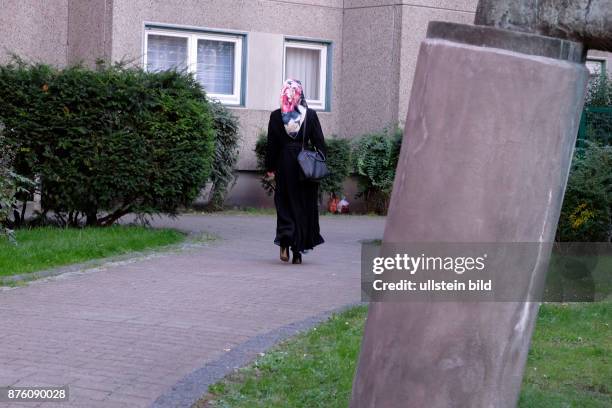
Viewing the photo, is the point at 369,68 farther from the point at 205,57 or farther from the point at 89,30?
the point at 89,30

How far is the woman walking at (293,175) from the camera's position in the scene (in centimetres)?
1067

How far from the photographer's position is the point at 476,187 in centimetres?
393

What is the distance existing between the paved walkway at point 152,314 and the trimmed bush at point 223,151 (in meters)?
4.39

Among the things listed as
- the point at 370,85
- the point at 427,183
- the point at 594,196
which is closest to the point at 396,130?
the point at 370,85

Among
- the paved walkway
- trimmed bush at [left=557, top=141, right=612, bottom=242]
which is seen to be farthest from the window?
trimmed bush at [left=557, top=141, right=612, bottom=242]

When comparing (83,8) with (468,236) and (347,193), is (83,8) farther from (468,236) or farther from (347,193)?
(468,236)

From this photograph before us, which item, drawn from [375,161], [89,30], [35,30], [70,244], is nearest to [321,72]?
[375,161]

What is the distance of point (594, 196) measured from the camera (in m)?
10.8

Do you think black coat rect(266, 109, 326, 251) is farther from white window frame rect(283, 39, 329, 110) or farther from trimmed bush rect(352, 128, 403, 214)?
white window frame rect(283, 39, 329, 110)

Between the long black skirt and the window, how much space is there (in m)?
6.65

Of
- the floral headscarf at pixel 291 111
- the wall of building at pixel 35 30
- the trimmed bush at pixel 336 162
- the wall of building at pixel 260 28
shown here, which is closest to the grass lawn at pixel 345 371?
the floral headscarf at pixel 291 111

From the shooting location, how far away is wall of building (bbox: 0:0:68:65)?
625 inches

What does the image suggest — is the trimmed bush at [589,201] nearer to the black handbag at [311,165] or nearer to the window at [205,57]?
the black handbag at [311,165]

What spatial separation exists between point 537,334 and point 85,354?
10.4ft
